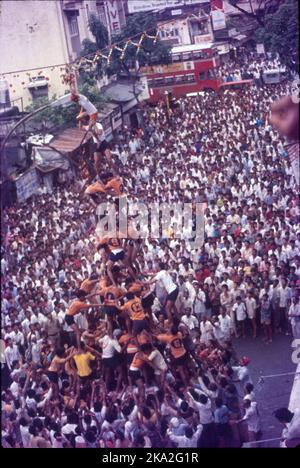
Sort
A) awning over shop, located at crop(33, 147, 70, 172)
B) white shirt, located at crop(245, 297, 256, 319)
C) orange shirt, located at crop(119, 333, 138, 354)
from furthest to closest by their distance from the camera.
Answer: awning over shop, located at crop(33, 147, 70, 172), white shirt, located at crop(245, 297, 256, 319), orange shirt, located at crop(119, 333, 138, 354)

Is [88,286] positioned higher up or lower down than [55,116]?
lower down

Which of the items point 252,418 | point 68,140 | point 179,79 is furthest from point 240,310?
point 179,79

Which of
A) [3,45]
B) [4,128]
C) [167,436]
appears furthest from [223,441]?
[3,45]

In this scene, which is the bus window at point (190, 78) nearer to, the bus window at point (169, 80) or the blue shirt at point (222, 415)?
the bus window at point (169, 80)

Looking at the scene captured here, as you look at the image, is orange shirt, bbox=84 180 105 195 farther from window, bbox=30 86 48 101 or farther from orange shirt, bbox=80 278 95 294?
window, bbox=30 86 48 101

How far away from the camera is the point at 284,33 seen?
1234cm

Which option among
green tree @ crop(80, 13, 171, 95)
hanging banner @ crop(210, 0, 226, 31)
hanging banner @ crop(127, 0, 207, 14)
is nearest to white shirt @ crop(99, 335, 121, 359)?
green tree @ crop(80, 13, 171, 95)

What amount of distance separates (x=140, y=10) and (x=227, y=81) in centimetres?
470

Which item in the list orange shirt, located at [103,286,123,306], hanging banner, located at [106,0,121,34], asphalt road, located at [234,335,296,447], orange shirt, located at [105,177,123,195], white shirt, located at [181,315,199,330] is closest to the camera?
asphalt road, located at [234,335,296,447]

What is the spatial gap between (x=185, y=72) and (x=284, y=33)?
730 cm

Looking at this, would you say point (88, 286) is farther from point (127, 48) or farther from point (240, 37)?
point (240, 37)

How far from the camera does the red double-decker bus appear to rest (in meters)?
19.3

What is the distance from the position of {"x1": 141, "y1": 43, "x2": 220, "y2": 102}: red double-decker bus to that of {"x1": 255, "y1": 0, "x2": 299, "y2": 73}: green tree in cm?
625

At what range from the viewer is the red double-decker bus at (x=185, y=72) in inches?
759
